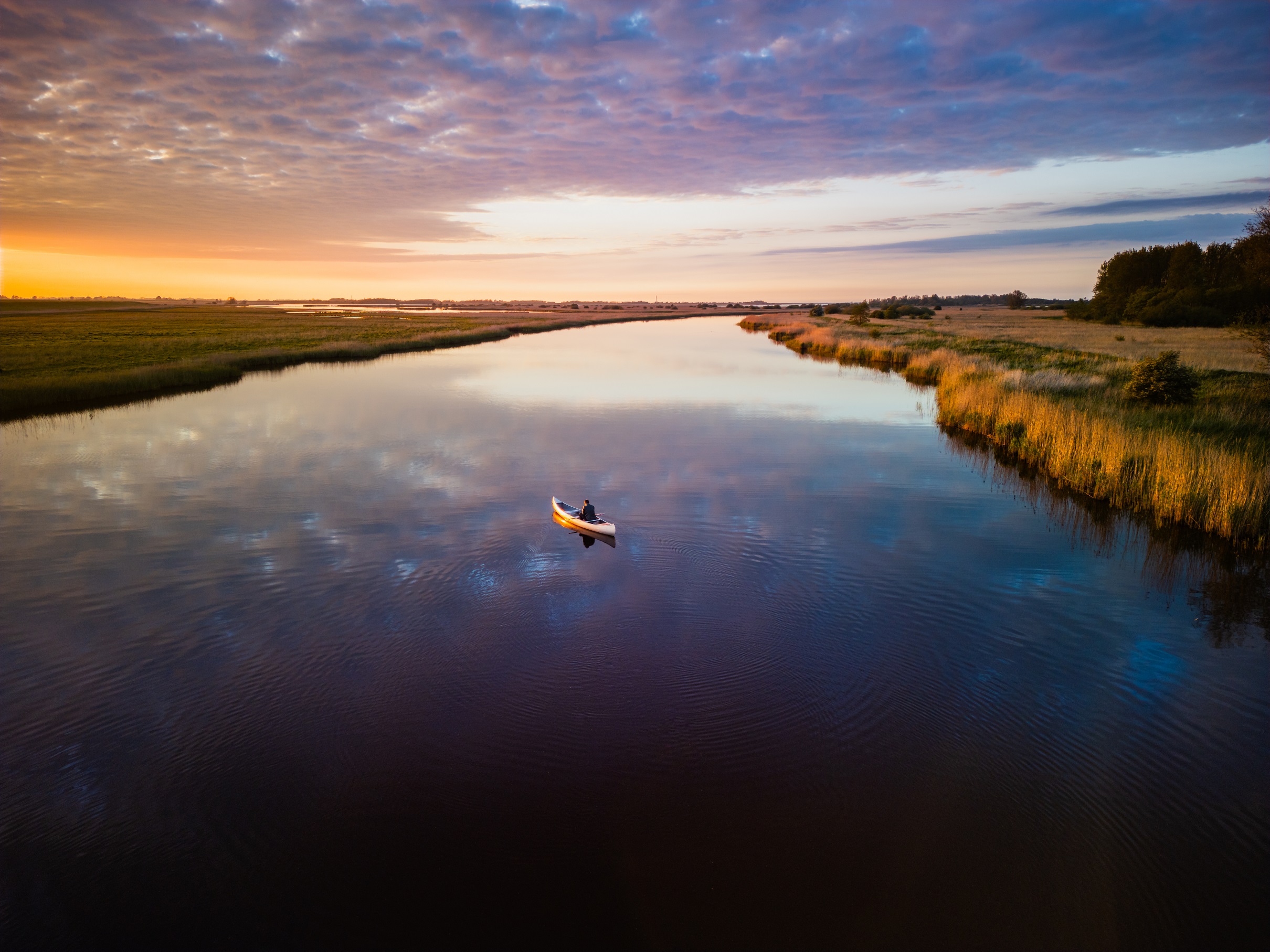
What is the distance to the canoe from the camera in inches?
522

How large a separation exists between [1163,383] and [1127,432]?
4.88m

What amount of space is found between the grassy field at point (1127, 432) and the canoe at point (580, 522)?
11.7 meters

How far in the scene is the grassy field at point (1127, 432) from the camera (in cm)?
1382

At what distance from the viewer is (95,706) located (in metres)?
7.93

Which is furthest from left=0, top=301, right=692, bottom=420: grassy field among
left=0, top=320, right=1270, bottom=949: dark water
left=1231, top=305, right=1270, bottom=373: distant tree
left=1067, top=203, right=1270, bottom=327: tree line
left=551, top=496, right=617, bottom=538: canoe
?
left=1067, top=203, right=1270, bottom=327: tree line

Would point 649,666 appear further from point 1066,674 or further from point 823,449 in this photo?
point 823,449

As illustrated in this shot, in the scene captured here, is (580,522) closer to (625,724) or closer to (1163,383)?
(625,724)

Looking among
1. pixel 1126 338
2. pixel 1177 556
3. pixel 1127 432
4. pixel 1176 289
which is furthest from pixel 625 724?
pixel 1176 289

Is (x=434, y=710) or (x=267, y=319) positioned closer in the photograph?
(x=434, y=710)

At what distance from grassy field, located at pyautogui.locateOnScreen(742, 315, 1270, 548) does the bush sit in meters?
0.38

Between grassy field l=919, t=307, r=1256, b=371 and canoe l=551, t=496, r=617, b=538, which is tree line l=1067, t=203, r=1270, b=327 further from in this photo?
canoe l=551, t=496, r=617, b=538

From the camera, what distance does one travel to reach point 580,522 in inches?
532

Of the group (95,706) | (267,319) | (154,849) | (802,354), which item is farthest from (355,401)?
(267,319)

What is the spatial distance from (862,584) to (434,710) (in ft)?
23.5
